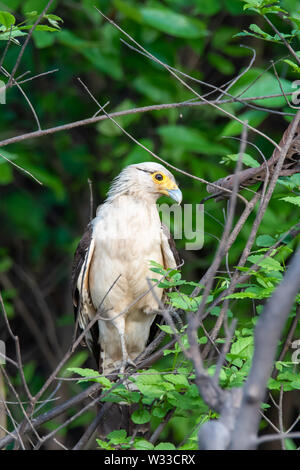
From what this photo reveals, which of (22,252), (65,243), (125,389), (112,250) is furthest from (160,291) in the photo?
(22,252)

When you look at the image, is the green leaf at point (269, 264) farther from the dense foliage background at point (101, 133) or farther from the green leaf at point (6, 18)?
the green leaf at point (6, 18)

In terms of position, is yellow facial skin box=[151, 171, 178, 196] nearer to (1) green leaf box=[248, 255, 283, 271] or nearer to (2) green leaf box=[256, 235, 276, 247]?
(2) green leaf box=[256, 235, 276, 247]

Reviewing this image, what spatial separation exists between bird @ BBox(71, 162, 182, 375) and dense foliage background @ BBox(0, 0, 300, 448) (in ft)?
1.17

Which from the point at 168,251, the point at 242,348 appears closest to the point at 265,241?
the point at 242,348

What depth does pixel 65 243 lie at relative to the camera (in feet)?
20.7

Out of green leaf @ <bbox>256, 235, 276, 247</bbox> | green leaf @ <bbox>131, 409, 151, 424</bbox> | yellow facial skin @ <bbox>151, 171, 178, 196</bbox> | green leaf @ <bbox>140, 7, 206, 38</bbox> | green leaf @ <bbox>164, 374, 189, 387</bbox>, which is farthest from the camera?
green leaf @ <bbox>140, 7, 206, 38</bbox>

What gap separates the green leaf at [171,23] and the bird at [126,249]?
3.24 feet

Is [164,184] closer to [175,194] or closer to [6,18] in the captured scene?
[175,194]

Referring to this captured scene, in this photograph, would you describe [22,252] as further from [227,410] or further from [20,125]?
[227,410]

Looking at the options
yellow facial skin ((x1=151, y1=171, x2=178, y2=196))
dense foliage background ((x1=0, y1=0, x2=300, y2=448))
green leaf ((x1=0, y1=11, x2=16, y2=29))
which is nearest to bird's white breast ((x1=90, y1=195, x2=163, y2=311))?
yellow facial skin ((x1=151, y1=171, x2=178, y2=196))

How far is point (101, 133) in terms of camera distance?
5.75 m

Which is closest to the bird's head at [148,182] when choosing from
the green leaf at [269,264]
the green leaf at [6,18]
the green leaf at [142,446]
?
the green leaf at [269,264]

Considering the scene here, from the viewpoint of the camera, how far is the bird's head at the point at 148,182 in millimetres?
4073

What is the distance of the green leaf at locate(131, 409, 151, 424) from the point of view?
2.80 m
